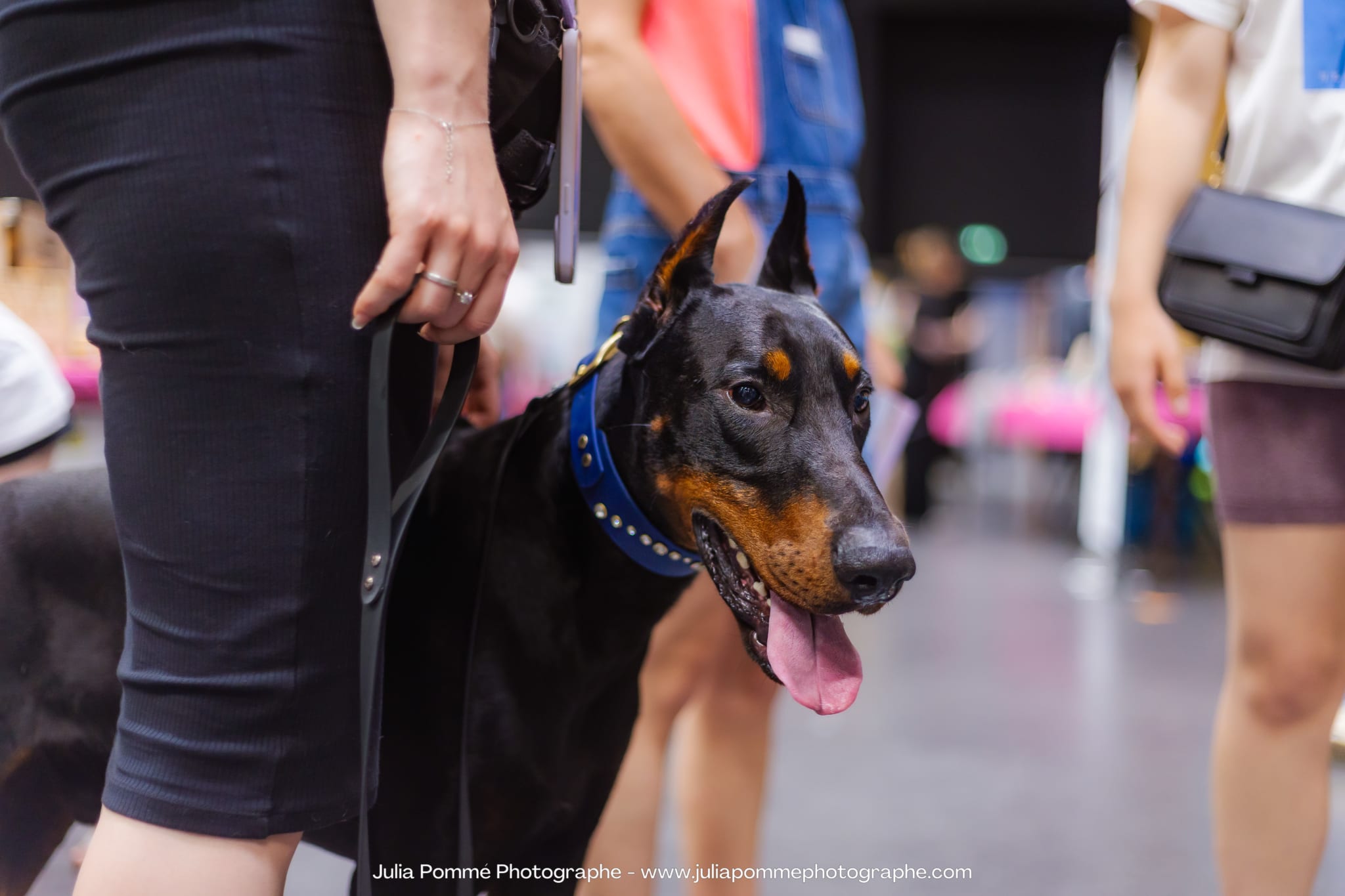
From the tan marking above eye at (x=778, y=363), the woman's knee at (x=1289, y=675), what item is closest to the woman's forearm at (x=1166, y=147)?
the woman's knee at (x=1289, y=675)

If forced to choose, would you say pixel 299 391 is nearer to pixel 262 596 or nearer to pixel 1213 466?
pixel 262 596

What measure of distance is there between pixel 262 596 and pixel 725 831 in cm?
108

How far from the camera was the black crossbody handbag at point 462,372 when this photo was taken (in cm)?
81

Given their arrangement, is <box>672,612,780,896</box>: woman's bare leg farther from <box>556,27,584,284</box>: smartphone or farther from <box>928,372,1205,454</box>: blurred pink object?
<box>928,372,1205,454</box>: blurred pink object

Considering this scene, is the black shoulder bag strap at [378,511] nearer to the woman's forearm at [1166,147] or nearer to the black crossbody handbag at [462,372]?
the black crossbody handbag at [462,372]

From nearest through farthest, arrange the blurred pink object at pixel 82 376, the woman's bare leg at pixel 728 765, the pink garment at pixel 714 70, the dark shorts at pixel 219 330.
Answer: the dark shorts at pixel 219 330, the pink garment at pixel 714 70, the woman's bare leg at pixel 728 765, the blurred pink object at pixel 82 376

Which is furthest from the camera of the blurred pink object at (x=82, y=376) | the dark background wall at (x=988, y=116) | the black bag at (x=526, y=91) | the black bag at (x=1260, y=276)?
the dark background wall at (x=988, y=116)

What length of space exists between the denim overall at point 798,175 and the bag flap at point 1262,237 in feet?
1.50

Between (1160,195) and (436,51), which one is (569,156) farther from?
(1160,195)

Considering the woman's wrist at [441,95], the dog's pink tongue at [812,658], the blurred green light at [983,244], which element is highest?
the woman's wrist at [441,95]

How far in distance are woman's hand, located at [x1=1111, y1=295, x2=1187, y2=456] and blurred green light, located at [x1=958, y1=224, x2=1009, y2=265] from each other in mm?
11438

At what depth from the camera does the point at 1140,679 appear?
154 inches

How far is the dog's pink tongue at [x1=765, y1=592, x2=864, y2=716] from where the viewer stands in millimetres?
1034

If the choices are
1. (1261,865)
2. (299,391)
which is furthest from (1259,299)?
(299,391)
